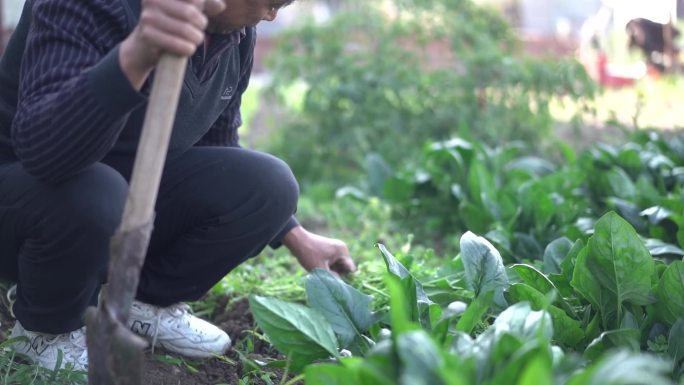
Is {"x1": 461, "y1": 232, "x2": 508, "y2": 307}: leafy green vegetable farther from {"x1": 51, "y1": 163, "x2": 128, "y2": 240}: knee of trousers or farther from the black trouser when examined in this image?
{"x1": 51, "y1": 163, "x2": 128, "y2": 240}: knee of trousers

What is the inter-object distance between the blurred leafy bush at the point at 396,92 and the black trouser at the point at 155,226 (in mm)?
3139

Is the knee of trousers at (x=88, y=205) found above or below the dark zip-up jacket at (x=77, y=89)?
below

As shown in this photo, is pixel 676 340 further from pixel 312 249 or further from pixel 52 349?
pixel 52 349

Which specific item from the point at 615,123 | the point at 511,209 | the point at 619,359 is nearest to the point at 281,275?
the point at 511,209

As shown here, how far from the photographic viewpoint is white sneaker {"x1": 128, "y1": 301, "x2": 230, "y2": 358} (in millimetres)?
2707

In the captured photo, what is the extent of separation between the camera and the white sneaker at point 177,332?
2.71 m

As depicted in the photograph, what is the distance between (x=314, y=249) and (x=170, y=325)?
469mm

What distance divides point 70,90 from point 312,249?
110 cm

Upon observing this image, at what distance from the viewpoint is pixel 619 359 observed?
1536 millimetres

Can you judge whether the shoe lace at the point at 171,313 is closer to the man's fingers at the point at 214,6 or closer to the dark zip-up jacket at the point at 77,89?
the dark zip-up jacket at the point at 77,89

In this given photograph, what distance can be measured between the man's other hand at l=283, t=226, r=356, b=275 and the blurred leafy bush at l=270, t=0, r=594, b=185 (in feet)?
9.38

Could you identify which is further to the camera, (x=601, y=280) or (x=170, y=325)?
(x=170, y=325)

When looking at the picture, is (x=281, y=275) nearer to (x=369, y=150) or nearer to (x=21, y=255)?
(x=21, y=255)

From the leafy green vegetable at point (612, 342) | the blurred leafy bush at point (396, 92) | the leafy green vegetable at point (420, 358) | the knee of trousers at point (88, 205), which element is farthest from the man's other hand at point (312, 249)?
the blurred leafy bush at point (396, 92)
